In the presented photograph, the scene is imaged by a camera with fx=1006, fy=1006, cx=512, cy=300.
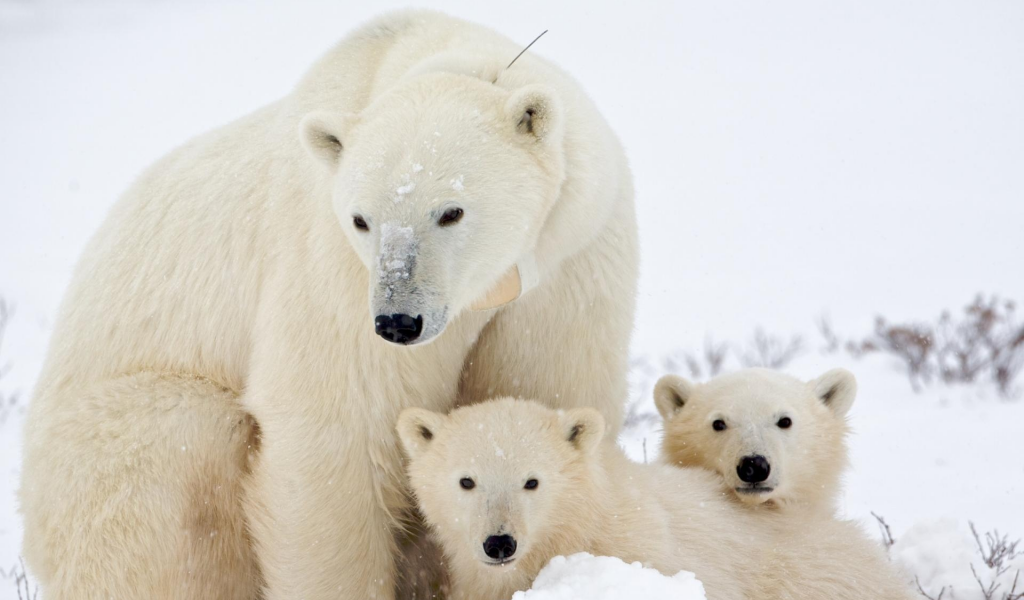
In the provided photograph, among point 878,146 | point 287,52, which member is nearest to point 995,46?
point 878,146

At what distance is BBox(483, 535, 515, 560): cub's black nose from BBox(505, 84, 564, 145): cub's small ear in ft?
3.89

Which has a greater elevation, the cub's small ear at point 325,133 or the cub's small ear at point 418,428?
the cub's small ear at point 325,133

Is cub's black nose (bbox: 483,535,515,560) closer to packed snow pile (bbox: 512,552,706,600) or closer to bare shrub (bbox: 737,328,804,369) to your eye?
packed snow pile (bbox: 512,552,706,600)

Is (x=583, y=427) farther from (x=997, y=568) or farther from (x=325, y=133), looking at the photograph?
(x=997, y=568)

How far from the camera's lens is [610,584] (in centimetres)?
281

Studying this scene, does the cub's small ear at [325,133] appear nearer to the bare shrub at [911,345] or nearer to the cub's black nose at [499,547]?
the cub's black nose at [499,547]

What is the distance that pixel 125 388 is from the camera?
3777mm

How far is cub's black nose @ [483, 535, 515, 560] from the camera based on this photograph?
2934mm

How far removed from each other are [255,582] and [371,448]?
2.94 ft

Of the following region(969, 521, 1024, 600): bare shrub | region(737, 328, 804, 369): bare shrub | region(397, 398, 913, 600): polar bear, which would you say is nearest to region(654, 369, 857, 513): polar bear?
region(397, 398, 913, 600): polar bear

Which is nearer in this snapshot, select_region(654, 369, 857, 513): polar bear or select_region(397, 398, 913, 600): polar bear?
select_region(397, 398, 913, 600): polar bear

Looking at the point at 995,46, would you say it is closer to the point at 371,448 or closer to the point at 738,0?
the point at 738,0

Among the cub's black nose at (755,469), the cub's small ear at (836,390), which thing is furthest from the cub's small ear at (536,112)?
the cub's small ear at (836,390)

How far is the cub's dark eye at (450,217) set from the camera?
2848mm
